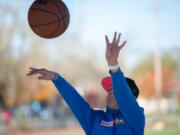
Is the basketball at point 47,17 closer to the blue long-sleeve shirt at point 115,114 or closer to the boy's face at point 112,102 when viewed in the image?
the blue long-sleeve shirt at point 115,114

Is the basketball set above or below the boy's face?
above

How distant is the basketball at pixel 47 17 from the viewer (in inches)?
135

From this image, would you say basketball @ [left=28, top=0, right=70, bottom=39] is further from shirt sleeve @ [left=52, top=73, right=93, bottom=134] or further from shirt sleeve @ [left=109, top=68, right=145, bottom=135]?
shirt sleeve @ [left=109, top=68, right=145, bottom=135]

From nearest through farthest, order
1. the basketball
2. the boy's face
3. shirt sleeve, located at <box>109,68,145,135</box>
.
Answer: shirt sleeve, located at <box>109,68,145,135</box>, the boy's face, the basketball

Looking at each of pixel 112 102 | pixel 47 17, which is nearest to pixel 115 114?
pixel 112 102

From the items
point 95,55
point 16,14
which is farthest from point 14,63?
point 95,55

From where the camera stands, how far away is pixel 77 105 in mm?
2715

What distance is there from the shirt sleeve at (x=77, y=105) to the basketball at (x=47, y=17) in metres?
0.91

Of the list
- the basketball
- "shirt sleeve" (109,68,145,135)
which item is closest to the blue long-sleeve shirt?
"shirt sleeve" (109,68,145,135)

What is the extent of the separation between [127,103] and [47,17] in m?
1.66

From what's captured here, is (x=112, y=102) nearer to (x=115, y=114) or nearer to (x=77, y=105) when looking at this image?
(x=115, y=114)

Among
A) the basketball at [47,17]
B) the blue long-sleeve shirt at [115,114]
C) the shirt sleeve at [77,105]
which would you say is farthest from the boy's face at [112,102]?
the basketball at [47,17]

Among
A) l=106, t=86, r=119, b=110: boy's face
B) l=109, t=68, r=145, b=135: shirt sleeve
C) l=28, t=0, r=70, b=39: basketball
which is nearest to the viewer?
l=109, t=68, r=145, b=135: shirt sleeve

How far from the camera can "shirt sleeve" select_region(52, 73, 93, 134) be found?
8.73 feet
